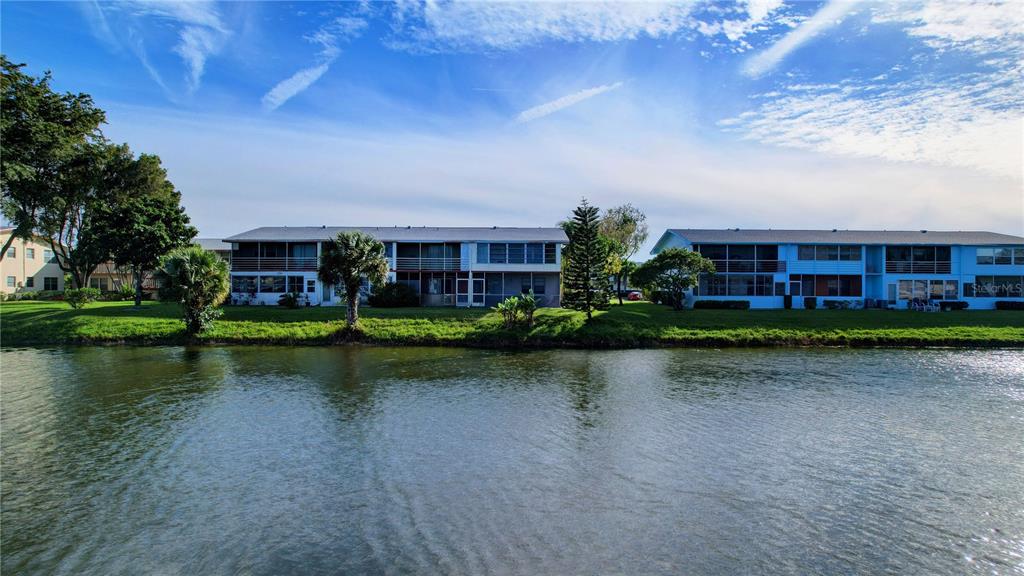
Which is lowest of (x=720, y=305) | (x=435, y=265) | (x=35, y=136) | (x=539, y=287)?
(x=720, y=305)

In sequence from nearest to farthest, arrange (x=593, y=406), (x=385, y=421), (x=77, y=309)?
(x=385, y=421), (x=593, y=406), (x=77, y=309)

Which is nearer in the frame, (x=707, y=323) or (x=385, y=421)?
(x=385, y=421)

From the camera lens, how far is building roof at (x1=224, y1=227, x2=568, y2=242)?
42.4m

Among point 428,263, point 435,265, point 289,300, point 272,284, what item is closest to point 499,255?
point 435,265

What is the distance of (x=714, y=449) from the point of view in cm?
1158

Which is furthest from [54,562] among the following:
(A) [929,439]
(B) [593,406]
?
(A) [929,439]

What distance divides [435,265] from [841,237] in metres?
33.5

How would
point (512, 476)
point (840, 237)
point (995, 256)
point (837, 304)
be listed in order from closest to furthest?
point (512, 476) → point (837, 304) → point (995, 256) → point (840, 237)

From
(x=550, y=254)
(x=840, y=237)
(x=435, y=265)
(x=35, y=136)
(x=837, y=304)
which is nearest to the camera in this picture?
(x=35, y=136)

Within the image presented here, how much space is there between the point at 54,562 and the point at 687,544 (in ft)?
26.2

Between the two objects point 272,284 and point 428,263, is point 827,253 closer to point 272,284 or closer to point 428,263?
point 428,263

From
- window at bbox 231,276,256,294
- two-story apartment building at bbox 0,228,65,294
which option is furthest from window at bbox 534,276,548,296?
two-story apartment building at bbox 0,228,65,294

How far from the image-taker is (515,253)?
4241 centimetres

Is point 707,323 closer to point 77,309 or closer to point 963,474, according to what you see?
point 963,474
